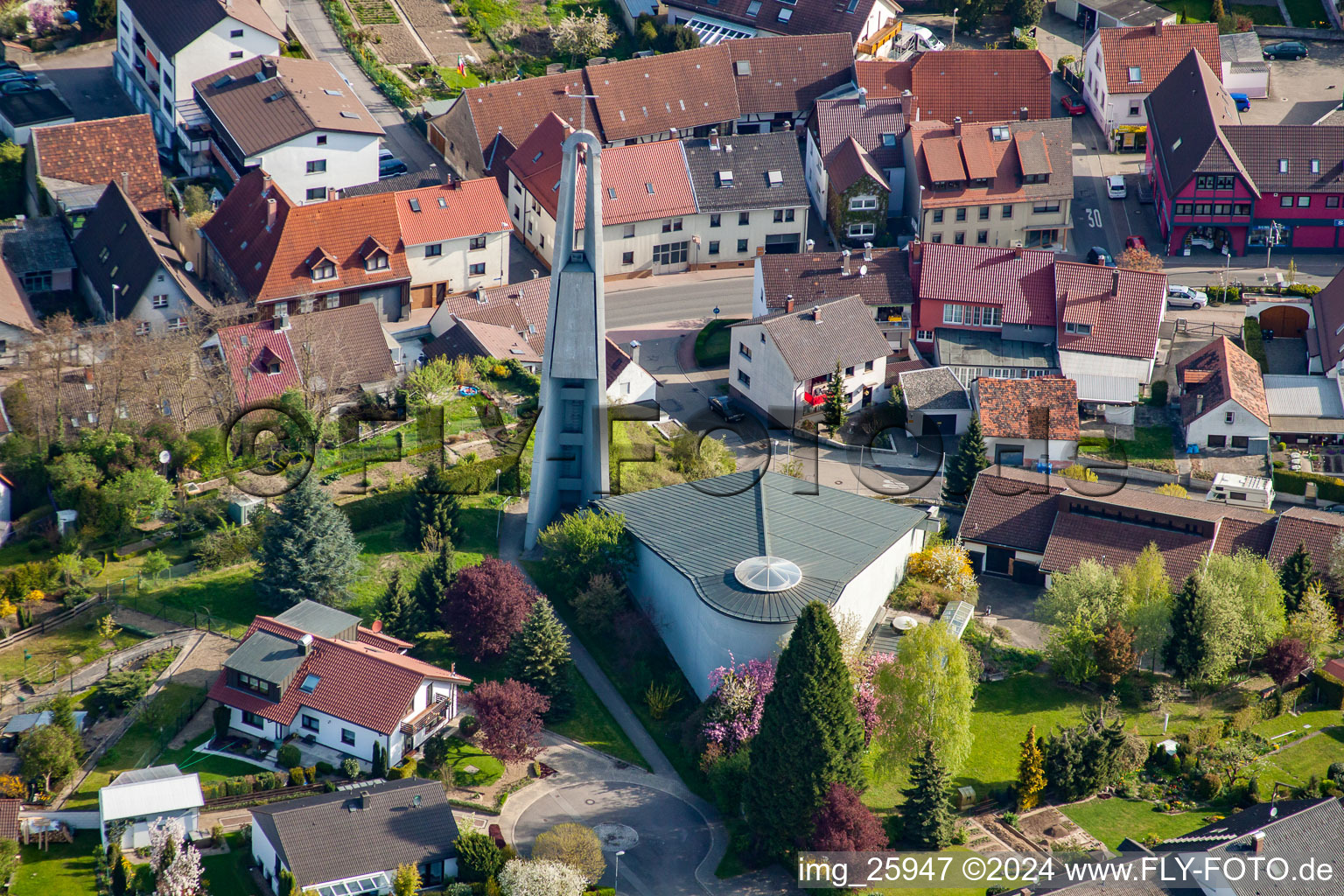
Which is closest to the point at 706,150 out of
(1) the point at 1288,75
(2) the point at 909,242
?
(2) the point at 909,242

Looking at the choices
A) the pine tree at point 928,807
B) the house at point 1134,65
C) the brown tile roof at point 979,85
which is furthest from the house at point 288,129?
the pine tree at point 928,807

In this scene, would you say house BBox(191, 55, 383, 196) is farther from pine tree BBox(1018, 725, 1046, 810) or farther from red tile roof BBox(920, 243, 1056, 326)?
pine tree BBox(1018, 725, 1046, 810)

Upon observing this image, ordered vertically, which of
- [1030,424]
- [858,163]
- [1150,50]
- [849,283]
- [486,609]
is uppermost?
[1150,50]

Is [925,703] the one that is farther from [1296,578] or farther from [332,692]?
[332,692]

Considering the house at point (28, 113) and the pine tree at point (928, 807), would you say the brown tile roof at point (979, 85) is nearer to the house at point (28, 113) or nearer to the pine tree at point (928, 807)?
the house at point (28, 113)

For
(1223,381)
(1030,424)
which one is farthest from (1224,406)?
(1030,424)

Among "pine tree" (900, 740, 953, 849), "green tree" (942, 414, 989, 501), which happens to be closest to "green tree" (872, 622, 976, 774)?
"pine tree" (900, 740, 953, 849)

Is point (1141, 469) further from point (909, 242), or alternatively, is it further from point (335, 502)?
point (335, 502)
